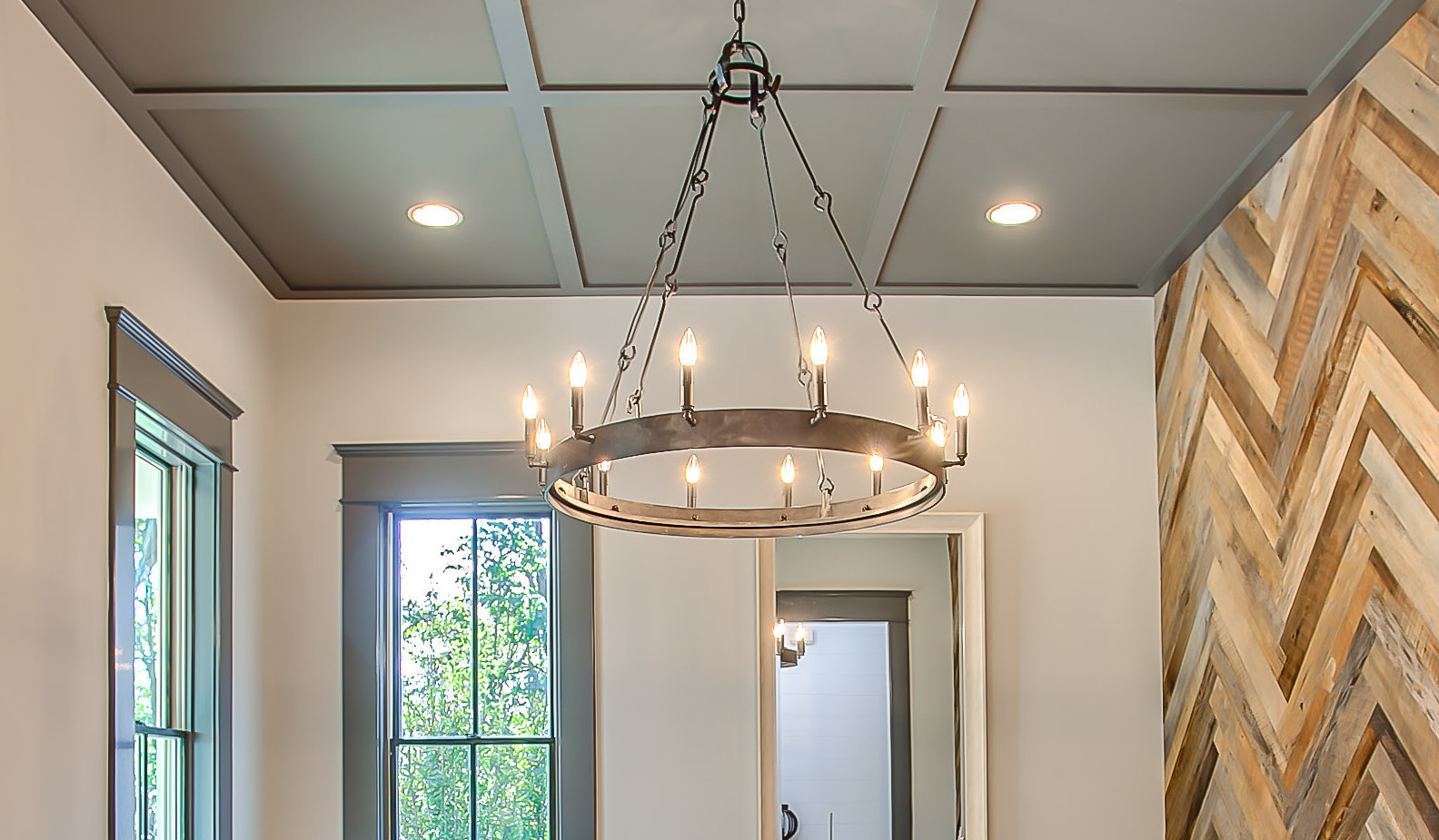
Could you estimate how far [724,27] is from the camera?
2.59 meters

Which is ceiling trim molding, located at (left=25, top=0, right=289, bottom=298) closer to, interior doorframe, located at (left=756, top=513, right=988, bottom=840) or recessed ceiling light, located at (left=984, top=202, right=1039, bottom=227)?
interior doorframe, located at (left=756, top=513, right=988, bottom=840)

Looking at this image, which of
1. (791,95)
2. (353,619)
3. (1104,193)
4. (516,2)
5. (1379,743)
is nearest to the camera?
(516,2)

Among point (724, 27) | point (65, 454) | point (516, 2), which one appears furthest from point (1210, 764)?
point (65, 454)

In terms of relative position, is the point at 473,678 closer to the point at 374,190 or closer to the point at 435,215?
the point at 435,215

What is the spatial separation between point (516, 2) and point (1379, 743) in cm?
208

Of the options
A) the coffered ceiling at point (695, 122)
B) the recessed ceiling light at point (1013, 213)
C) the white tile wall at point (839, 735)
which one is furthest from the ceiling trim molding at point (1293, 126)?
the white tile wall at point (839, 735)

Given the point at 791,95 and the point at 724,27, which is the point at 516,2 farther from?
the point at 791,95

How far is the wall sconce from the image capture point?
19.6 feet

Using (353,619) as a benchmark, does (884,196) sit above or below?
above

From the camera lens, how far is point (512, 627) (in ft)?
13.1

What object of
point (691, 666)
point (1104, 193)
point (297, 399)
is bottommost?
point (691, 666)

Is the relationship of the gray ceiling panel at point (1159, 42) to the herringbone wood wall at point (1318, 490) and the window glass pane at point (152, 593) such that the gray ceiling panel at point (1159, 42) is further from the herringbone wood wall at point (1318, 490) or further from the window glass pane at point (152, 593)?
the window glass pane at point (152, 593)

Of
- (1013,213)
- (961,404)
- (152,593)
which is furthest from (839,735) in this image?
(961,404)

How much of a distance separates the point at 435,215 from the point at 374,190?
0.21 meters
